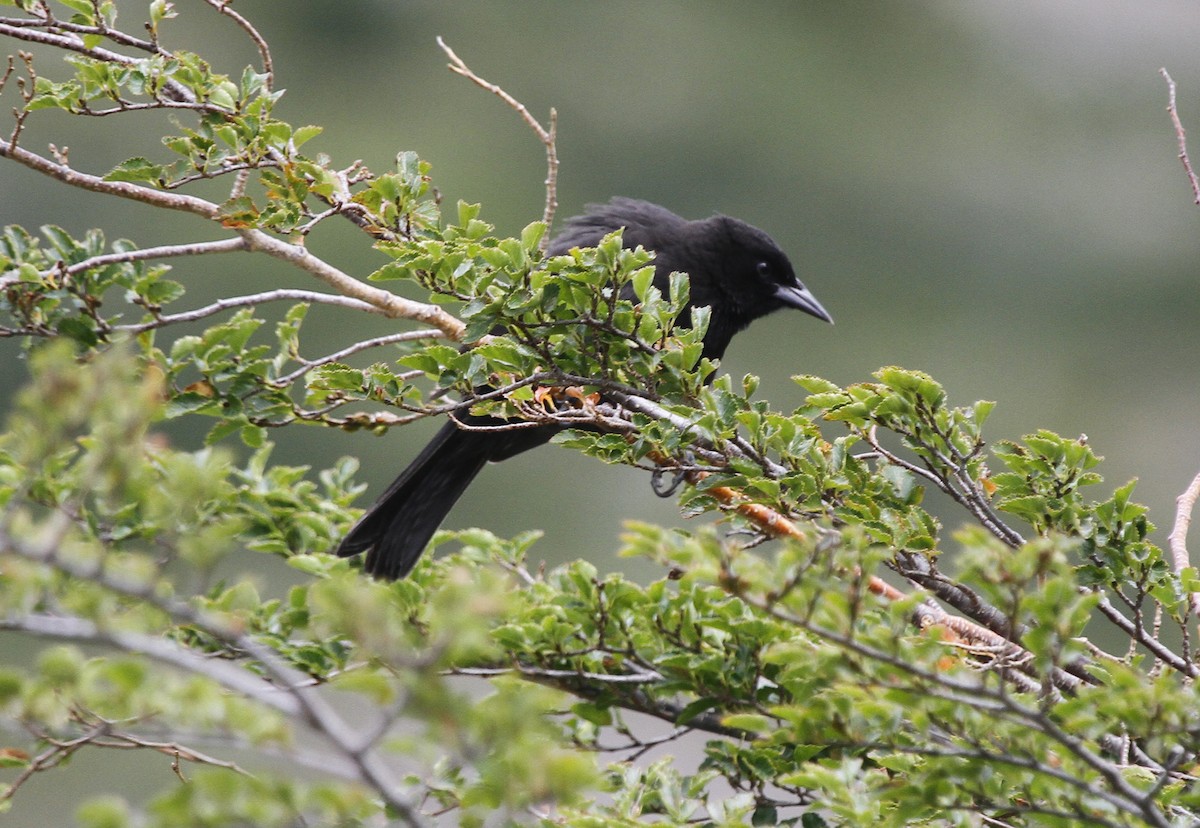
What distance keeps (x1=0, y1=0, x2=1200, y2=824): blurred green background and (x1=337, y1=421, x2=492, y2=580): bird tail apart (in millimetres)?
10753

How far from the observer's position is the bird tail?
3.90 metres

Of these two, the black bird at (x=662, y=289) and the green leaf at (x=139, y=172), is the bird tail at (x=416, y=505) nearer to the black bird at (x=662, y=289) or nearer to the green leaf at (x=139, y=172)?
the black bird at (x=662, y=289)

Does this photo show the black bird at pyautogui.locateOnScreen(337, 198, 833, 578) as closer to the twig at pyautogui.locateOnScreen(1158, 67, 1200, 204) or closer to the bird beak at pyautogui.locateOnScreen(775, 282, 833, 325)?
the bird beak at pyautogui.locateOnScreen(775, 282, 833, 325)

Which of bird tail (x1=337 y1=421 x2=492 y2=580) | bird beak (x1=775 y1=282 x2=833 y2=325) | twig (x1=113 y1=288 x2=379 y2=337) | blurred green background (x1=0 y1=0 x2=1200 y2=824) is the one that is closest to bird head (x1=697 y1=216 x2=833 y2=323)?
bird beak (x1=775 y1=282 x2=833 y2=325)

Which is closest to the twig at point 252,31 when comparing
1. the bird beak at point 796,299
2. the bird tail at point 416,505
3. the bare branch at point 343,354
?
the bare branch at point 343,354

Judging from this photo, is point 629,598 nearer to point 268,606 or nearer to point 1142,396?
point 268,606

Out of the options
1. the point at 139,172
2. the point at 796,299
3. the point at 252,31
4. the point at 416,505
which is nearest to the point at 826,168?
the point at 796,299

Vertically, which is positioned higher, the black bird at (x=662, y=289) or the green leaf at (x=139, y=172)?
the black bird at (x=662, y=289)

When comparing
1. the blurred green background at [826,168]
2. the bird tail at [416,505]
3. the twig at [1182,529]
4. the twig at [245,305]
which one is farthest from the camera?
the blurred green background at [826,168]

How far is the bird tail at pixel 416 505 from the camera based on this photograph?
390 centimetres

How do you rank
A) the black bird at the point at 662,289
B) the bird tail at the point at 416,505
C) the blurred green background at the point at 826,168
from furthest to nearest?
the blurred green background at the point at 826,168, the black bird at the point at 662,289, the bird tail at the point at 416,505

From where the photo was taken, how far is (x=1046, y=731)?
165 centimetres

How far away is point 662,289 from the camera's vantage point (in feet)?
17.3

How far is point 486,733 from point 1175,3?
31.8 meters
